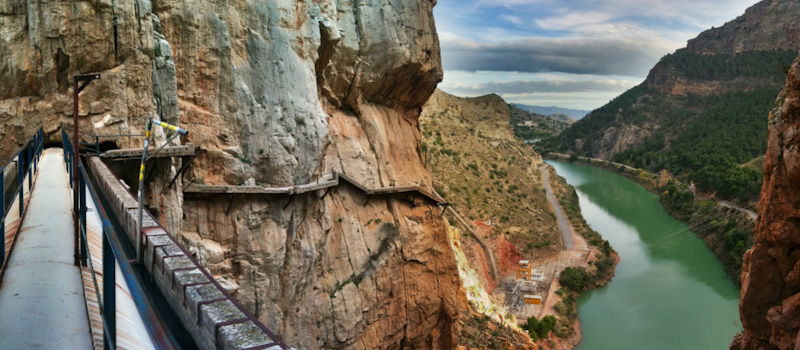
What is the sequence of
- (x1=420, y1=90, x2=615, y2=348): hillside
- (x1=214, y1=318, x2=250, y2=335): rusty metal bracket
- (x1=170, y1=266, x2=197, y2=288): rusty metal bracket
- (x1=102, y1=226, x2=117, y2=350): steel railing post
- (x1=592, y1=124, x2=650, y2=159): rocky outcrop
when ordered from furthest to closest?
(x1=592, y1=124, x2=650, y2=159): rocky outcrop < (x1=420, y1=90, x2=615, y2=348): hillside < (x1=170, y1=266, x2=197, y2=288): rusty metal bracket < (x1=214, y1=318, x2=250, y2=335): rusty metal bracket < (x1=102, y1=226, x2=117, y2=350): steel railing post

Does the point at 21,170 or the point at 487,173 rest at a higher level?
the point at 21,170

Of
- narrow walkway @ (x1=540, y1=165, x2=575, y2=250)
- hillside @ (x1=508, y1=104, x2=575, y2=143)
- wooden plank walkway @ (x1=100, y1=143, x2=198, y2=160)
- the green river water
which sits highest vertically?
hillside @ (x1=508, y1=104, x2=575, y2=143)

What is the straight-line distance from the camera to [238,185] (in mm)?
15781

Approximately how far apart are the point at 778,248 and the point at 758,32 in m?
127

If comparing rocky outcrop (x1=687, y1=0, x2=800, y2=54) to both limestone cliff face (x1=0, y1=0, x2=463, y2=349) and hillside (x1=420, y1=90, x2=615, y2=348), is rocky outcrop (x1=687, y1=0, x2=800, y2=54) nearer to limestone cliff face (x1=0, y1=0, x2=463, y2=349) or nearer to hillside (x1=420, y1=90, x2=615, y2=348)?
hillside (x1=420, y1=90, x2=615, y2=348)

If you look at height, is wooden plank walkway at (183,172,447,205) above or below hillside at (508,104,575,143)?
below

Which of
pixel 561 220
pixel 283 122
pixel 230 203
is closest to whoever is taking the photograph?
pixel 230 203

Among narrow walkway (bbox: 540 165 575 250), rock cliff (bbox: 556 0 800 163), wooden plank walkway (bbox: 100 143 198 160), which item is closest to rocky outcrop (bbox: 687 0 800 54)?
rock cliff (bbox: 556 0 800 163)

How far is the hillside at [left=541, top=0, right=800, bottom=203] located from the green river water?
31.4ft

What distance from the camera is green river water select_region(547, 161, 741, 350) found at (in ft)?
114

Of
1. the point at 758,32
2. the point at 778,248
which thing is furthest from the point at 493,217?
the point at 758,32

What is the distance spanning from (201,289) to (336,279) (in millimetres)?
16012

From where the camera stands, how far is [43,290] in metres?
4.24

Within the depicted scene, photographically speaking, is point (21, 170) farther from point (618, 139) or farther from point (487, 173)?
point (618, 139)
